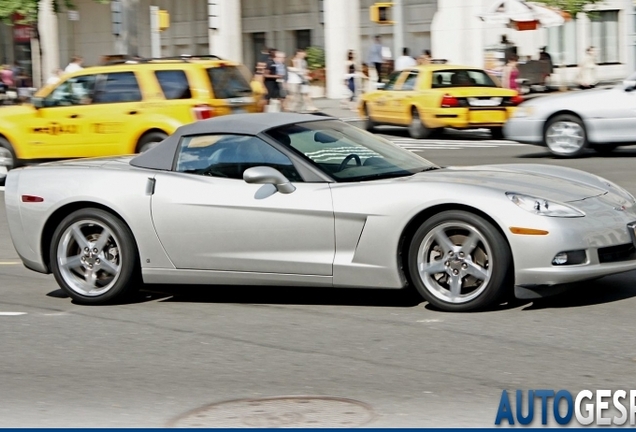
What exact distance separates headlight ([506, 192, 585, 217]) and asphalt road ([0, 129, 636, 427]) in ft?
1.98

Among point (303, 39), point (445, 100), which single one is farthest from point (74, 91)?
point (303, 39)

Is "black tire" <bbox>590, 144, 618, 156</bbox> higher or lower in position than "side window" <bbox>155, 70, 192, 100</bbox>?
lower

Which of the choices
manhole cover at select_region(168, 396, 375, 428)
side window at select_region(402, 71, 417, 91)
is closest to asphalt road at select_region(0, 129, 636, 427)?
manhole cover at select_region(168, 396, 375, 428)

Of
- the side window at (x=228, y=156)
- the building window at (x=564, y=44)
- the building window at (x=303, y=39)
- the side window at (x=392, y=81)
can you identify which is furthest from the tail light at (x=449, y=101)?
the building window at (x=303, y=39)

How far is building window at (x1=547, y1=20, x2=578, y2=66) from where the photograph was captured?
39.8 metres

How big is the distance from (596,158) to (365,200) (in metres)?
11.0

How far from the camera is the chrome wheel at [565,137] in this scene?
17500 millimetres

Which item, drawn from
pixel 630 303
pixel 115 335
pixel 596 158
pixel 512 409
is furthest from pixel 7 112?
pixel 512 409

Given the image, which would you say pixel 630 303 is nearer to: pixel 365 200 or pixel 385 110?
pixel 365 200

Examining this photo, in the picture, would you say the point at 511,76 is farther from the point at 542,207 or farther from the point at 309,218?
the point at 542,207

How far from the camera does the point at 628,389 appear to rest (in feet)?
17.6

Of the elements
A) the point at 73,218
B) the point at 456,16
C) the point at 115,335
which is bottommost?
the point at 115,335

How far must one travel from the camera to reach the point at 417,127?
2306 centimetres

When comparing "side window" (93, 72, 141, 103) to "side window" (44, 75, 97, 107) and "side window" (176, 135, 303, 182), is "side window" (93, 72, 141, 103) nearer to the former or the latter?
"side window" (44, 75, 97, 107)
